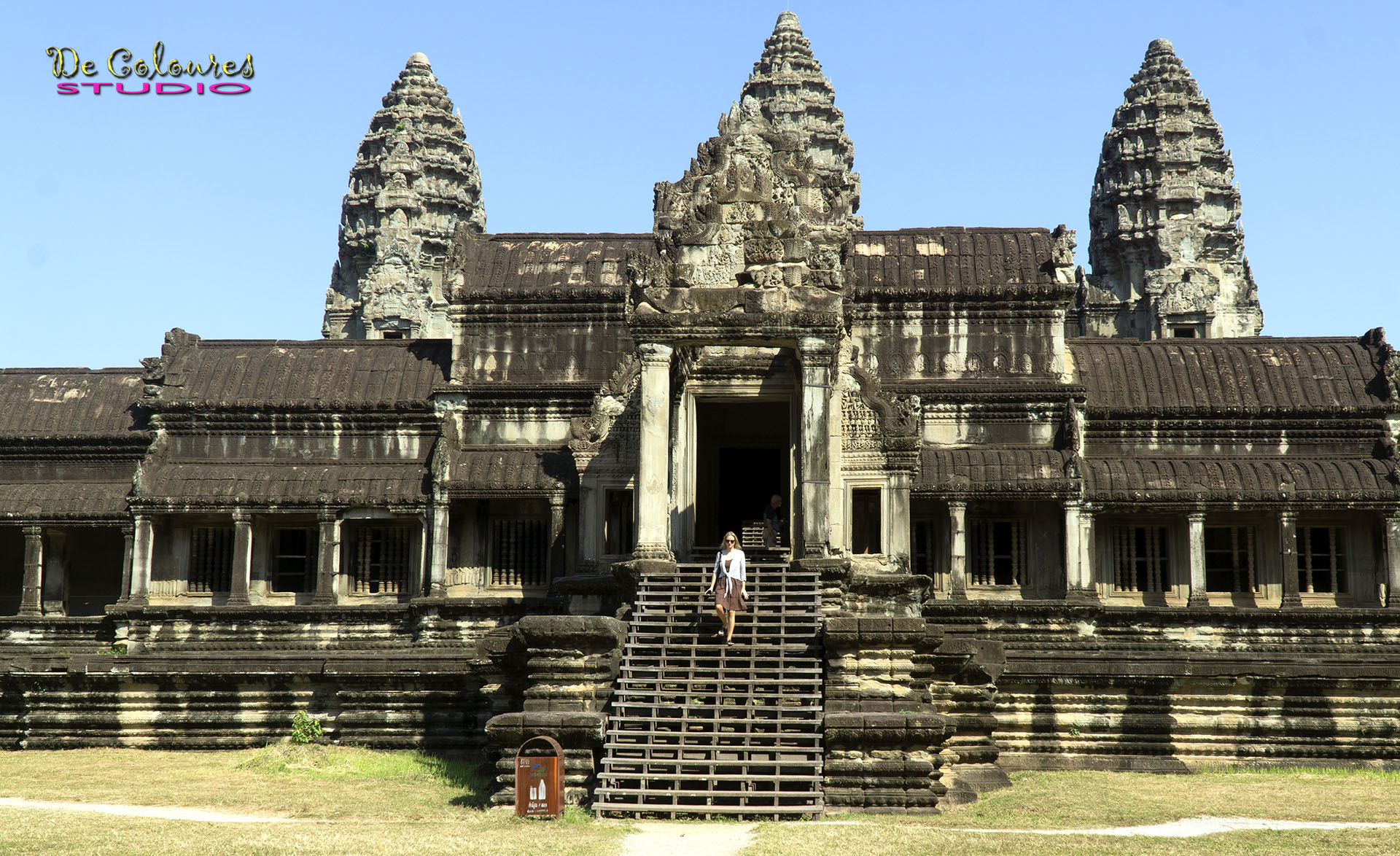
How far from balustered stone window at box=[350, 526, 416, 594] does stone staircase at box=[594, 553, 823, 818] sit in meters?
10.4

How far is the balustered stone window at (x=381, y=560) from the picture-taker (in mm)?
29047

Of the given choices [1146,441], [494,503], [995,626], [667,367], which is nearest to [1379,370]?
[1146,441]

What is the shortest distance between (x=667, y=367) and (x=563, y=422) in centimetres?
791

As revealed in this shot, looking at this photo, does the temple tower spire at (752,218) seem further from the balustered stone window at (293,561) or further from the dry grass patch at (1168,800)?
the balustered stone window at (293,561)

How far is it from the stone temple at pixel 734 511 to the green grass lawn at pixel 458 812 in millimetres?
1239

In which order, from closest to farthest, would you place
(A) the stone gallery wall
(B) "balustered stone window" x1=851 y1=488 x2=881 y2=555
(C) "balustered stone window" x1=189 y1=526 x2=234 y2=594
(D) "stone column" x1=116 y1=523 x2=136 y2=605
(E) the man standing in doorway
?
(E) the man standing in doorway → (B) "balustered stone window" x1=851 y1=488 x2=881 y2=555 → (A) the stone gallery wall → (D) "stone column" x1=116 y1=523 x2=136 y2=605 → (C) "balustered stone window" x1=189 y1=526 x2=234 y2=594

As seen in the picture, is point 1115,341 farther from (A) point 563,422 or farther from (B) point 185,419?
(B) point 185,419

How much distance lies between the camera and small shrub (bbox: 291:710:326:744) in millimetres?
23031

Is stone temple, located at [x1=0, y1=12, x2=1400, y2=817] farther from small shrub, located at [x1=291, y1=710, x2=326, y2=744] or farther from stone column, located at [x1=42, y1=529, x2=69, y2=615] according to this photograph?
small shrub, located at [x1=291, y1=710, x2=326, y2=744]

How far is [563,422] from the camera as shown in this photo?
28641 millimetres

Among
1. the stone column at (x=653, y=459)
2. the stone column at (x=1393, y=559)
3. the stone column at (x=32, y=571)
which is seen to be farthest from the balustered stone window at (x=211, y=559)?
the stone column at (x=1393, y=559)

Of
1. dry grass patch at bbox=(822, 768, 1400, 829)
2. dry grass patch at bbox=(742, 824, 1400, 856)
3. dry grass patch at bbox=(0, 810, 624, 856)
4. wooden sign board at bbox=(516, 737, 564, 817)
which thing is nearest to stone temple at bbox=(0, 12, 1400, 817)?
dry grass patch at bbox=(822, 768, 1400, 829)

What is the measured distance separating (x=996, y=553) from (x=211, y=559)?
15426mm

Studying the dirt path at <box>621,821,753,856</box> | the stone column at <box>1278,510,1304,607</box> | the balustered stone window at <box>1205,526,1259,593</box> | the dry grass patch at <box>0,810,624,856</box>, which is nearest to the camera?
the dry grass patch at <box>0,810,624,856</box>
